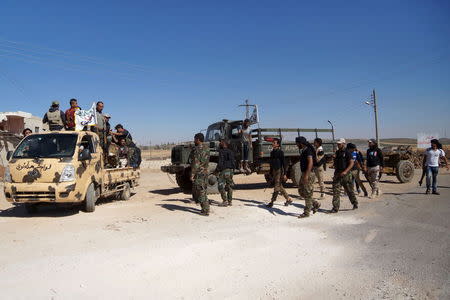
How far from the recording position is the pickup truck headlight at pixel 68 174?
703 centimetres

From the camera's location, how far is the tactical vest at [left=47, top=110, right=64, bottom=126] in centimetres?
890

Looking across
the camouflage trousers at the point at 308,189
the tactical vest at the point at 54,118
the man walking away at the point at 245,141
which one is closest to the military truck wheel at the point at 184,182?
the man walking away at the point at 245,141

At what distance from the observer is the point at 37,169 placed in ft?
23.0

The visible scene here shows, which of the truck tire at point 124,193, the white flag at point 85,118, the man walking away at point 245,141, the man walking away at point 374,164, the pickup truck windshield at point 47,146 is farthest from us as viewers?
the man walking away at point 245,141

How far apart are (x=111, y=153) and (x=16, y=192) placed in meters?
3.10

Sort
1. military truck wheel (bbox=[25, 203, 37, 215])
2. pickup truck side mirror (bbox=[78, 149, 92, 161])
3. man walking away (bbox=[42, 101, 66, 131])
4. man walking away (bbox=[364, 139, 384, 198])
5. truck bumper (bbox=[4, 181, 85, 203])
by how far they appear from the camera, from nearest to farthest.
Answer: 1. truck bumper (bbox=[4, 181, 85, 203])
2. pickup truck side mirror (bbox=[78, 149, 92, 161])
3. military truck wheel (bbox=[25, 203, 37, 215])
4. man walking away (bbox=[42, 101, 66, 131])
5. man walking away (bbox=[364, 139, 384, 198])

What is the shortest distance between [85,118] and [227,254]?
607cm

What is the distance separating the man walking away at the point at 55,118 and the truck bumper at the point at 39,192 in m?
2.36

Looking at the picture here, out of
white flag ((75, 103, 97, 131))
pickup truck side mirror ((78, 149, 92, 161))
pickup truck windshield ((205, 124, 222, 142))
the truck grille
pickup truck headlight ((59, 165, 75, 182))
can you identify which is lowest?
the truck grille

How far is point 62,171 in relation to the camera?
704 centimetres

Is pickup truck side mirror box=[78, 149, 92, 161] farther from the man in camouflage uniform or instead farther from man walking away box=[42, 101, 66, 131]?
the man in camouflage uniform

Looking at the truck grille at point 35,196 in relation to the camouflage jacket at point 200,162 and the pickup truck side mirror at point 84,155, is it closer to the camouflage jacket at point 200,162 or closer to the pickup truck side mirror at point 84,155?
the pickup truck side mirror at point 84,155

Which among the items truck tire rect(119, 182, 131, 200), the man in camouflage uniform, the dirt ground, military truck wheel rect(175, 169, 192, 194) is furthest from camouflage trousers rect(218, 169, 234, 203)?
truck tire rect(119, 182, 131, 200)

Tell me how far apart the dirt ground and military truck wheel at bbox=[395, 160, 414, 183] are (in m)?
6.22
